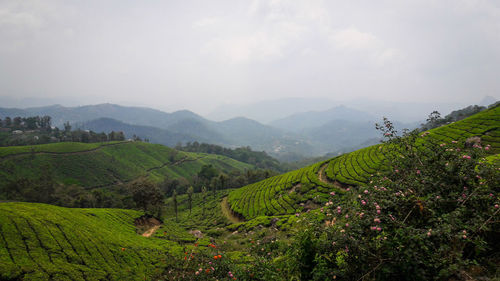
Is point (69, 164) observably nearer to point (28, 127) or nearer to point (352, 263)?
point (28, 127)

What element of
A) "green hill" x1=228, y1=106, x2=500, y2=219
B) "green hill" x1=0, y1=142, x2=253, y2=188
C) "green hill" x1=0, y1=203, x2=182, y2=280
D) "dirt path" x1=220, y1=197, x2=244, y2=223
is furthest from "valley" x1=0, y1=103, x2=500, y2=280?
"green hill" x1=0, y1=142, x2=253, y2=188

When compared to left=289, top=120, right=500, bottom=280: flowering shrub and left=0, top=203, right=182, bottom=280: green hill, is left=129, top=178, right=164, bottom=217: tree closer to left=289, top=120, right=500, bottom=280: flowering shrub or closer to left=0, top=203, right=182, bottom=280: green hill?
left=0, top=203, right=182, bottom=280: green hill

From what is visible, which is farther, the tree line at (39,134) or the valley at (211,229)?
the tree line at (39,134)

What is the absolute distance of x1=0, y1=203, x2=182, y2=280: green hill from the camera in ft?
42.8

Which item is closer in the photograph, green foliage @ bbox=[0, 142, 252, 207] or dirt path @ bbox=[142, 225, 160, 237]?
dirt path @ bbox=[142, 225, 160, 237]

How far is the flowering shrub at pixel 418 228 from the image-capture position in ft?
17.5

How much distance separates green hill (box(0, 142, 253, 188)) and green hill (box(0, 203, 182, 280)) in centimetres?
9468

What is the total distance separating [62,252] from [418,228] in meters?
20.9

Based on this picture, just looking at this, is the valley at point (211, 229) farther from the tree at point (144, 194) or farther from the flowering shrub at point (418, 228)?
the tree at point (144, 194)

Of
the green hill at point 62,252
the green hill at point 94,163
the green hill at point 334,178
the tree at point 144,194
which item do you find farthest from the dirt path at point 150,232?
the green hill at point 94,163

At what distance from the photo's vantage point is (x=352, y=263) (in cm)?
620

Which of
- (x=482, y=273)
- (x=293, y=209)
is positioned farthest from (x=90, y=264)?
(x=293, y=209)

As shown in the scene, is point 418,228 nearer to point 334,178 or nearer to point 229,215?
point 334,178

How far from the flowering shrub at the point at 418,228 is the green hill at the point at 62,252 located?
11.1 m
